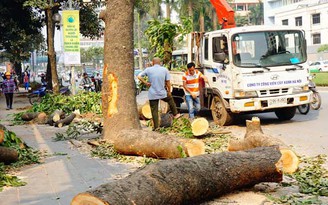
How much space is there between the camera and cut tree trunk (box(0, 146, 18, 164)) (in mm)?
7711

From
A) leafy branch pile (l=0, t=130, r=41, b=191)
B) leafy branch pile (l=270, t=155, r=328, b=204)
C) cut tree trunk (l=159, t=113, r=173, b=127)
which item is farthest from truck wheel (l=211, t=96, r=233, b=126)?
leafy branch pile (l=0, t=130, r=41, b=191)

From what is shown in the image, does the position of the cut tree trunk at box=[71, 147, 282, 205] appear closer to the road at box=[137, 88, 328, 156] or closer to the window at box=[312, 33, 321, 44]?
the road at box=[137, 88, 328, 156]

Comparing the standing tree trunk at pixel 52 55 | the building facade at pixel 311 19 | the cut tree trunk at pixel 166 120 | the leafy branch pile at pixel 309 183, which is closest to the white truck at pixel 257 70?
the cut tree trunk at pixel 166 120

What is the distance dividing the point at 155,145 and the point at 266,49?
5.24m

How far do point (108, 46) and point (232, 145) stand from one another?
325cm

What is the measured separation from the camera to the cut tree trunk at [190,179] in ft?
14.8

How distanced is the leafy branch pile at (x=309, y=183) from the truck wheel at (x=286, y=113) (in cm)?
530

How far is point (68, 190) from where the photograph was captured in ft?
20.2

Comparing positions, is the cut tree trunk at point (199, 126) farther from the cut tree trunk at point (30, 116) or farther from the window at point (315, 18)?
the window at point (315, 18)

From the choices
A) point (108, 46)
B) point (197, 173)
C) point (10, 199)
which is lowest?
point (10, 199)

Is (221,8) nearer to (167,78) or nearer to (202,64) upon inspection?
(202,64)

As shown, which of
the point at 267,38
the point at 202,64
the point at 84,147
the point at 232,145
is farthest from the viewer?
the point at 202,64

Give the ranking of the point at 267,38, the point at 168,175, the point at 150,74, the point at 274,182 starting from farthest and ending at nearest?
1. the point at 267,38
2. the point at 150,74
3. the point at 274,182
4. the point at 168,175

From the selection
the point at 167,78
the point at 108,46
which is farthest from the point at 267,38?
the point at 108,46
